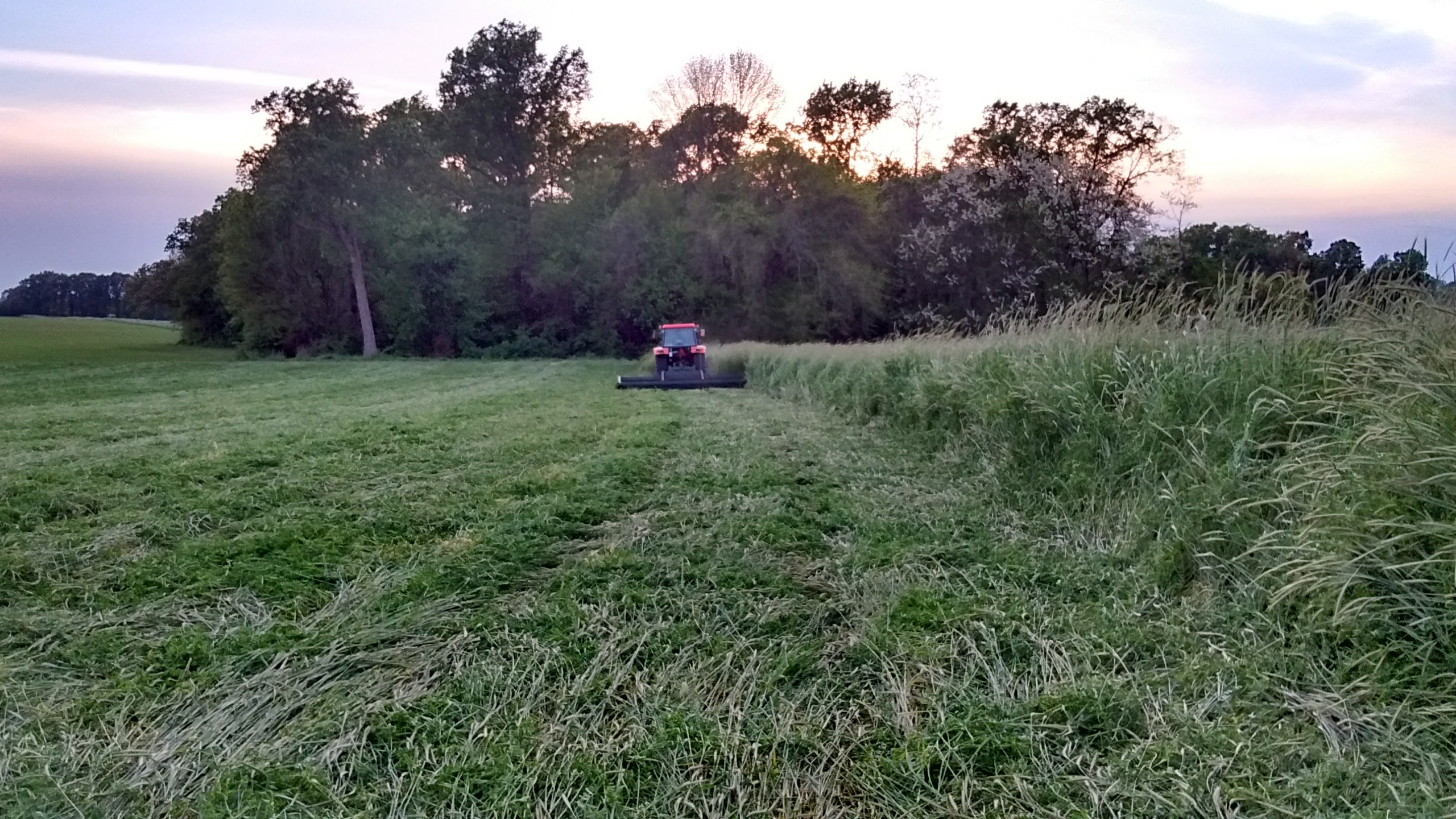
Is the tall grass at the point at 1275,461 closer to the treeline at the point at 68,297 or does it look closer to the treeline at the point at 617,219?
the treeline at the point at 617,219

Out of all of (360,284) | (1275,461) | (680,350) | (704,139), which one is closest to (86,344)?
(360,284)

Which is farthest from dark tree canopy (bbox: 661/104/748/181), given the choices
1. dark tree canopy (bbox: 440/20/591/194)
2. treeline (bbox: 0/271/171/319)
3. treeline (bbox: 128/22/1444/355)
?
treeline (bbox: 0/271/171/319)

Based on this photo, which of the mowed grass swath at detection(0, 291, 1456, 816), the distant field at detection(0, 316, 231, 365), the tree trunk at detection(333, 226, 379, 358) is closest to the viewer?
the mowed grass swath at detection(0, 291, 1456, 816)

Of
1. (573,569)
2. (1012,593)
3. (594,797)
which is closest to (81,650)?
(573,569)

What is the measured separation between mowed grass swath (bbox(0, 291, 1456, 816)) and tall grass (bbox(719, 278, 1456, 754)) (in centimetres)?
2

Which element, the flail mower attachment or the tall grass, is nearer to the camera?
the tall grass

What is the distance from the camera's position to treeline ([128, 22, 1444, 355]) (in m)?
27.3

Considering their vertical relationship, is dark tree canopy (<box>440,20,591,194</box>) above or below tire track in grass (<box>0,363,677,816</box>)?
above

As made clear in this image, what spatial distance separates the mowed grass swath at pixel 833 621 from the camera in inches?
88.9

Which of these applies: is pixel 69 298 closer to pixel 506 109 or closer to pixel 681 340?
pixel 506 109

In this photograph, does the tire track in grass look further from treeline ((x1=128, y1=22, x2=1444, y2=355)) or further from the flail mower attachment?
treeline ((x1=128, y1=22, x2=1444, y2=355))

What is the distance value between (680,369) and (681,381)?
163 cm

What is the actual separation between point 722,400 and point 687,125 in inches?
973

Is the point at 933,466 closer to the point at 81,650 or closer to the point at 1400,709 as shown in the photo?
the point at 1400,709
